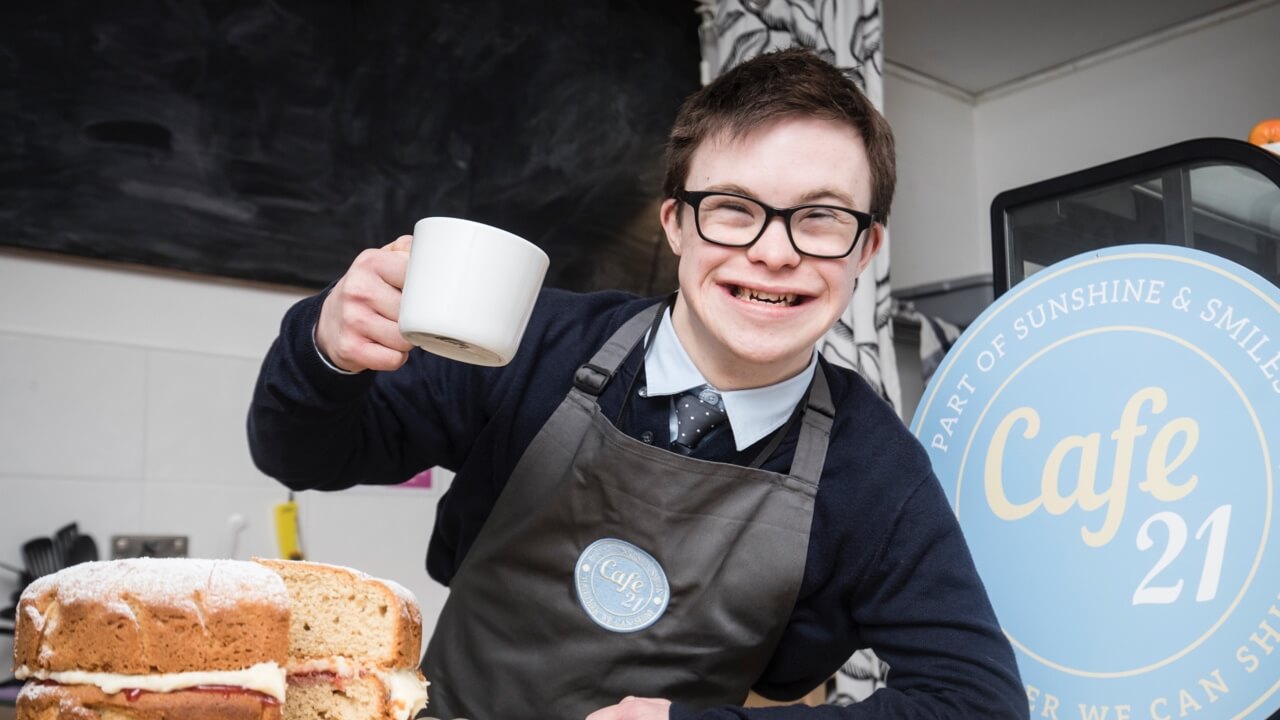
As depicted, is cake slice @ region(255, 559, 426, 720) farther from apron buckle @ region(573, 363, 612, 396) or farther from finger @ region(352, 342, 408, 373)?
apron buckle @ region(573, 363, 612, 396)

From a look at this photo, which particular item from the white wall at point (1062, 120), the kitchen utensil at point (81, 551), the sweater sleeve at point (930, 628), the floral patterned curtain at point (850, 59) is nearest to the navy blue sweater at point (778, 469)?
the sweater sleeve at point (930, 628)

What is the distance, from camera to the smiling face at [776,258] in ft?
3.74

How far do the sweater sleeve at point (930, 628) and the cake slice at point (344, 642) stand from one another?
13.0 inches

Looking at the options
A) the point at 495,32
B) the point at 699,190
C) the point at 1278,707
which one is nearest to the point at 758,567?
the point at 699,190

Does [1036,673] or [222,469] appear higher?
[222,469]

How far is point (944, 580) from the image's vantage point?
114cm

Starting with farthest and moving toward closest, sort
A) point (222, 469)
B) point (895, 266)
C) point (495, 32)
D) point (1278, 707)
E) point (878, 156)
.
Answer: point (895, 266)
point (495, 32)
point (222, 469)
point (878, 156)
point (1278, 707)

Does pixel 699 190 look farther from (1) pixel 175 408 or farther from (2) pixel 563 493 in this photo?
(1) pixel 175 408

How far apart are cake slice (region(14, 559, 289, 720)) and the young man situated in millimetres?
281

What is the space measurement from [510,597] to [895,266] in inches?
108

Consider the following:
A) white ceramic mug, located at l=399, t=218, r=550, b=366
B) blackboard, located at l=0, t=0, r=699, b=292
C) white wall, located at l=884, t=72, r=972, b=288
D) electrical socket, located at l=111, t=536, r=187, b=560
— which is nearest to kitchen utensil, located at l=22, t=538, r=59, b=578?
electrical socket, located at l=111, t=536, r=187, b=560

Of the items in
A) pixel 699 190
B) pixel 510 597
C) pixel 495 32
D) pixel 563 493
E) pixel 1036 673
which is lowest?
pixel 1036 673

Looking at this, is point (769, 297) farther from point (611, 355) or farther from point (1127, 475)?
point (1127, 475)

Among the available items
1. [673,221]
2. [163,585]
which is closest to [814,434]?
[673,221]
